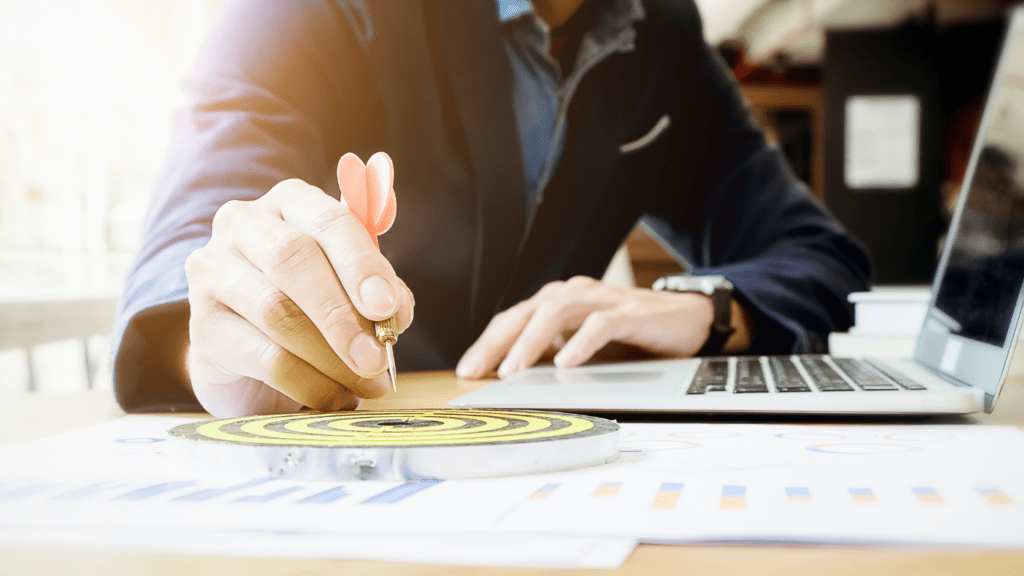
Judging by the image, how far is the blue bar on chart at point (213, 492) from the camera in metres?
0.29

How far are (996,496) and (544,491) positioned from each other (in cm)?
16

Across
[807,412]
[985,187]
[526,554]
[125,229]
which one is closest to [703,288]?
[985,187]

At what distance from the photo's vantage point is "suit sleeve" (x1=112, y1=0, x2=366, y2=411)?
2.05ft

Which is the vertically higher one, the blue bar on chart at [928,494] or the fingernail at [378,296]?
the fingernail at [378,296]

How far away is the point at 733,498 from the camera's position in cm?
28

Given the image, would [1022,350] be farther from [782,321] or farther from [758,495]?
[758,495]

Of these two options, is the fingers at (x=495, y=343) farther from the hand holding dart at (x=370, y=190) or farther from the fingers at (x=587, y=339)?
the hand holding dart at (x=370, y=190)

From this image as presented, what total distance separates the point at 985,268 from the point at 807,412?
0.74ft

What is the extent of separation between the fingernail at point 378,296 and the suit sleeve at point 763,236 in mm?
608

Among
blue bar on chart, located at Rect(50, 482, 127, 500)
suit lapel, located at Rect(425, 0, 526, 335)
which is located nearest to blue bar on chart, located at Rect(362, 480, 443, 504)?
blue bar on chart, located at Rect(50, 482, 127, 500)

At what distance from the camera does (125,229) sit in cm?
245

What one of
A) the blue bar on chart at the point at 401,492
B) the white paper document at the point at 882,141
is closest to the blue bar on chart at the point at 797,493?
the blue bar on chart at the point at 401,492

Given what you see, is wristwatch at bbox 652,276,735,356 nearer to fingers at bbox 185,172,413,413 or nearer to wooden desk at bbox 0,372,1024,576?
fingers at bbox 185,172,413,413

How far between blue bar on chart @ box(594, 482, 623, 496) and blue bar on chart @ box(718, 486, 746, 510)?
0.13 ft
